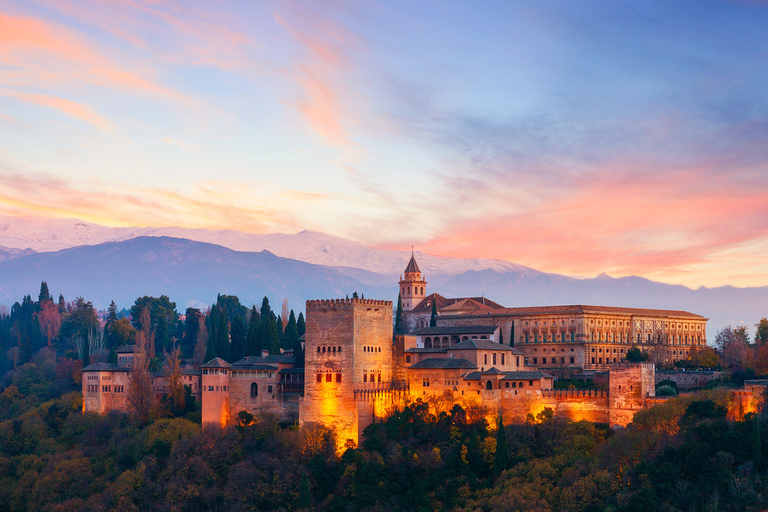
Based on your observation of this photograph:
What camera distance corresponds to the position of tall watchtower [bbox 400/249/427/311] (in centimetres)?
11394

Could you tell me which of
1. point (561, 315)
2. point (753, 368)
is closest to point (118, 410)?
point (561, 315)

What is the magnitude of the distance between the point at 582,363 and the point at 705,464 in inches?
1463

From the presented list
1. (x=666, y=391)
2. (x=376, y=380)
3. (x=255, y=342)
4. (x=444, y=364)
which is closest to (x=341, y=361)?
(x=376, y=380)

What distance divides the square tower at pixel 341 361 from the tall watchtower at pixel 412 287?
49.5m

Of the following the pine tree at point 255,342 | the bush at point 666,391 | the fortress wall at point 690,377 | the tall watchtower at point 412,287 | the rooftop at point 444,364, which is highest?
the tall watchtower at point 412,287

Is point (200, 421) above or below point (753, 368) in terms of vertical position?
below

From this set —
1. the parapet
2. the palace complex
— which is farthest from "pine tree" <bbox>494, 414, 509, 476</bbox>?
the parapet

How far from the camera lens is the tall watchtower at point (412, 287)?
114 m

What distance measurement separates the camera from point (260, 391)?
66.5 meters

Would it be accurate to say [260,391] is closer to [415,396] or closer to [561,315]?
[415,396]

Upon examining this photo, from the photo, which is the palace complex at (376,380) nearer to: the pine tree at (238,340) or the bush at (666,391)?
the bush at (666,391)

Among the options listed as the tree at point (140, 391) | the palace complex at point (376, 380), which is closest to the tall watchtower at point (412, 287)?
the palace complex at point (376, 380)

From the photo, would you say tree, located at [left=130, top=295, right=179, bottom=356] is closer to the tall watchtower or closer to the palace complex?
the palace complex

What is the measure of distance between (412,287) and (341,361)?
5262cm
